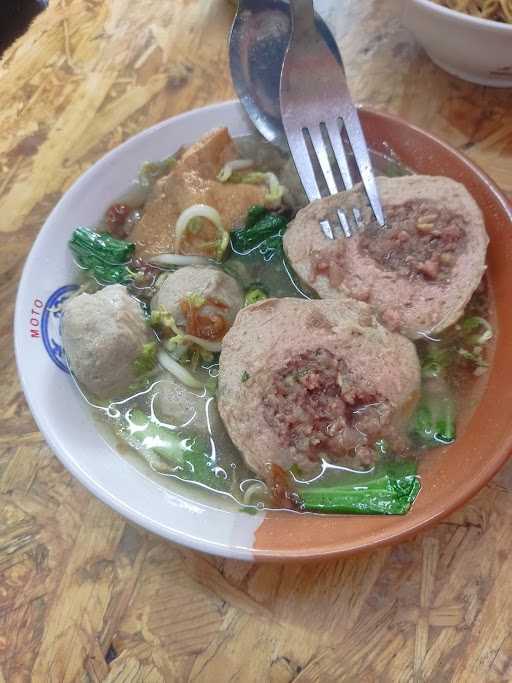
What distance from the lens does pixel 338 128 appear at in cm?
204

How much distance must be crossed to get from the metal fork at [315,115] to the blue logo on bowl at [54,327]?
892 mm

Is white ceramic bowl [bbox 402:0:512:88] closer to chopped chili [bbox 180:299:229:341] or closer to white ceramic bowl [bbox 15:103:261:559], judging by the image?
white ceramic bowl [bbox 15:103:261:559]

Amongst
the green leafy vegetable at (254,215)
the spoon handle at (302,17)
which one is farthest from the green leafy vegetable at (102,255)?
the spoon handle at (302,17)

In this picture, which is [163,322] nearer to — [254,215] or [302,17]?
[254,215]

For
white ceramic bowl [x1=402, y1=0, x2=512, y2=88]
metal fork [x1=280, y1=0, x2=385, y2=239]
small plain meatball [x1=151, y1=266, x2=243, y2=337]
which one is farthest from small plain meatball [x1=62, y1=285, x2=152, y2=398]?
white ceramic bowl [x1=402, y1=0, x2=512, y2=88]

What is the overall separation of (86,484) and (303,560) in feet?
1.95

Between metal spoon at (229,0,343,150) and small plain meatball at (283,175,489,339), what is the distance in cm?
42

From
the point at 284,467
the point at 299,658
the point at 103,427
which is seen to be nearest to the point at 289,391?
the point at 284,467

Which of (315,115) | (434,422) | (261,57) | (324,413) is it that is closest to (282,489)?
(324,413)

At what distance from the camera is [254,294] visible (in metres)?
1.98

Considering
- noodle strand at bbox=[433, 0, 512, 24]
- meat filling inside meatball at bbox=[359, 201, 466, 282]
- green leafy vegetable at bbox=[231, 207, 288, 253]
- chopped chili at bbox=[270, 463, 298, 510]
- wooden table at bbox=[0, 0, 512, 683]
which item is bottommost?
wooden table at bbox=[0, 0, 512, 683]

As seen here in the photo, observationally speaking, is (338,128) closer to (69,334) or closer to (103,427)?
(69,334)

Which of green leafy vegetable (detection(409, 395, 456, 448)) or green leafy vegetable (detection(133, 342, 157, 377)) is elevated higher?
green leafy vegetable (detection(133, 342, 157, 377))

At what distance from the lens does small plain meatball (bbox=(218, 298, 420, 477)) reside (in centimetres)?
165
